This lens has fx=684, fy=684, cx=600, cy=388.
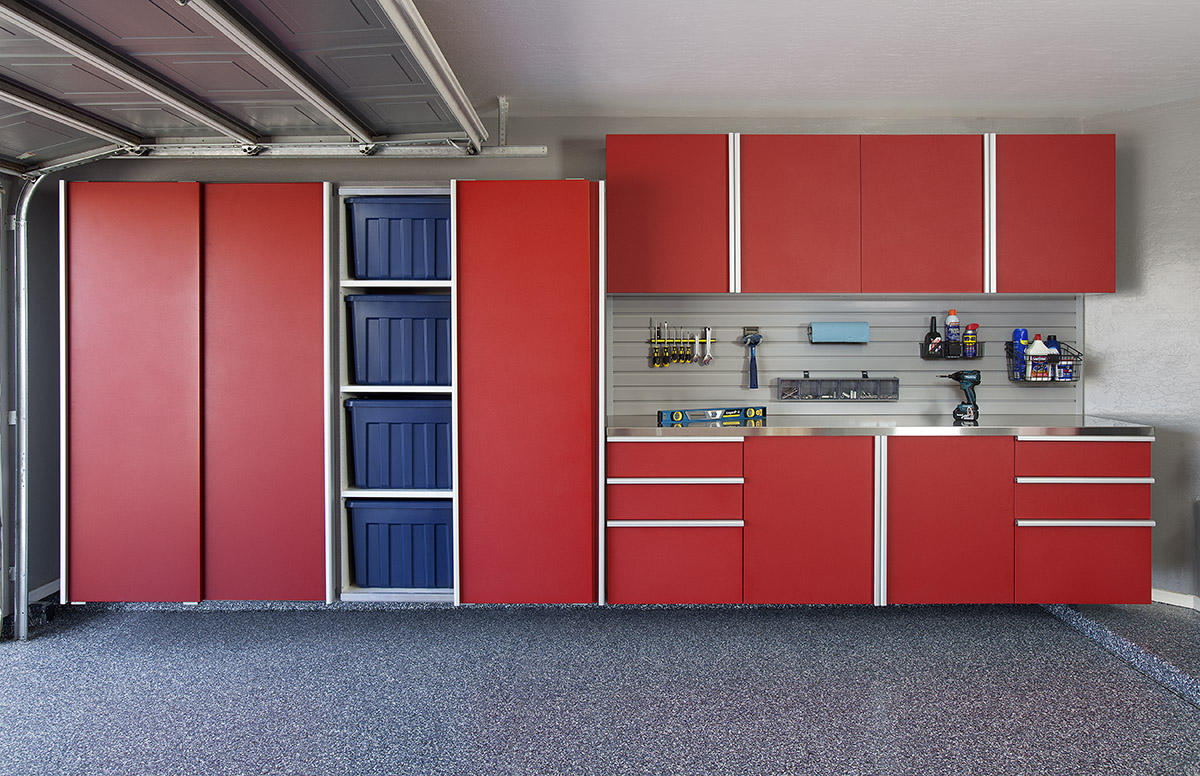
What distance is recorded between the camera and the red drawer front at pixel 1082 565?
3305mm

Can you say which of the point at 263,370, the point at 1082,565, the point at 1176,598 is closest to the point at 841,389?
the point at 1082,565

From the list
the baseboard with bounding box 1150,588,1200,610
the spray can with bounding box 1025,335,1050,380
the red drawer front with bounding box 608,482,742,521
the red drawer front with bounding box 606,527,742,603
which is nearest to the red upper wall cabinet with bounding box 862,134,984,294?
the spray can with bounding box 1025,335,1050,380

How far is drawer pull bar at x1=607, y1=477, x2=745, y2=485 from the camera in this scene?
→ 3332 mm

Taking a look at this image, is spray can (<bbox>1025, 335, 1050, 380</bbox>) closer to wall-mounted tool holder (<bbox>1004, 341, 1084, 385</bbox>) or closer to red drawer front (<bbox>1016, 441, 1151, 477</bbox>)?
wall-mounted tool holder (<bbox>1004, 341, 1084, 385</bbox>)

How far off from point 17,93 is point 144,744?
7.95 ft

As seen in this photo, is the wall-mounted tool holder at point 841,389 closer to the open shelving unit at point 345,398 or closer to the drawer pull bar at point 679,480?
the drawer pull bar at point 679,480

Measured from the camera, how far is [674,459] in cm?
335

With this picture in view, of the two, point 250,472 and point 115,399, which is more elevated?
point 115,399

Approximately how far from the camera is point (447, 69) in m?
2.62

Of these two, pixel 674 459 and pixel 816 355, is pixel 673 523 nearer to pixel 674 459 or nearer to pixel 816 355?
pixel 674 459

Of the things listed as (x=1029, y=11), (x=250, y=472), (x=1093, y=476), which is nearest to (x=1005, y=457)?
(x=1093, y=476)

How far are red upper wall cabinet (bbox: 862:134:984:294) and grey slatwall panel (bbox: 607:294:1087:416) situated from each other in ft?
1.31

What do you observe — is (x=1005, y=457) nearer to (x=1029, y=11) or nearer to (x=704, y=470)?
(x=704, y=470)

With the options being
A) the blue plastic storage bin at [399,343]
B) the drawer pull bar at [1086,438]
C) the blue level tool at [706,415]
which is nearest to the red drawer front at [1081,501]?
the drawer pull bar at [1086,438]
